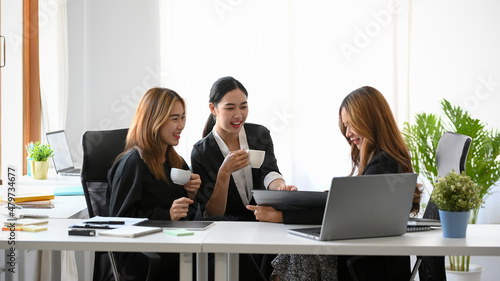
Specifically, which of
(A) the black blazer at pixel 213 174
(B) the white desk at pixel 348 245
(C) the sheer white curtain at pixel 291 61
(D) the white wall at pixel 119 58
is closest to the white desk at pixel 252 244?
(B) the white desk at pixel 348 245

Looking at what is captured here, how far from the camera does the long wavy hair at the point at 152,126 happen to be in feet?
8.93

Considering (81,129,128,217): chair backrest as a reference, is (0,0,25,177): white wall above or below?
above

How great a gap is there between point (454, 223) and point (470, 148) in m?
2.34

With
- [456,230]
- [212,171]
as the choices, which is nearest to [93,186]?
[212,171]

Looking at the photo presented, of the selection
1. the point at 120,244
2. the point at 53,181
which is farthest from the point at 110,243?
the point at 53,181

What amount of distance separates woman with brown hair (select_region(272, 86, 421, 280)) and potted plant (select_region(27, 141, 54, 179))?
2168 mm

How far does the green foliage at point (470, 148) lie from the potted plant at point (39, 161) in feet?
8.46

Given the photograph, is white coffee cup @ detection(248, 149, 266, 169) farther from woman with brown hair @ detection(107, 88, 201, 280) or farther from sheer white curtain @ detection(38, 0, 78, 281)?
sheer white curtain @ detection(38, 0, 78, 281)

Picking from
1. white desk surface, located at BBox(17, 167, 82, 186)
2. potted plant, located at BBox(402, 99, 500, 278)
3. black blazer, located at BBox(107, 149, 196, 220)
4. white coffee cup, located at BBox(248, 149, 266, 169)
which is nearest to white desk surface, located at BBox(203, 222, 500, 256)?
black blazer, located at BBox(107, 149, 196, 220)

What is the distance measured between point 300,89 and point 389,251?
10.8ft

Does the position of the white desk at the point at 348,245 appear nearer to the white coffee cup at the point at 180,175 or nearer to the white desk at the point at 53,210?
the white coffee cup at the point at 180,175

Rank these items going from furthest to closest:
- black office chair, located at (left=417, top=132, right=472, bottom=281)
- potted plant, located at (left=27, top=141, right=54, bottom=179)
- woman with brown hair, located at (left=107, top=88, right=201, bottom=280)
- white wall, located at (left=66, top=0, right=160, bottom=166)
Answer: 1. white wall, located at (left=66, top=0, right=160, bottom=166)
2. potted plant, located at (left=27, top=141, right=54, bottom=179)
3. woman with brown hair, located at (left=107, top=88, right=201, bottom=280)
4. black office chair, located at (left=417, top=132, right=472, bottom=281)

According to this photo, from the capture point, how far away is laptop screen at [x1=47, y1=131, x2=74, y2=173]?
439cm

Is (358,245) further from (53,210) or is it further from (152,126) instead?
(53,210)
